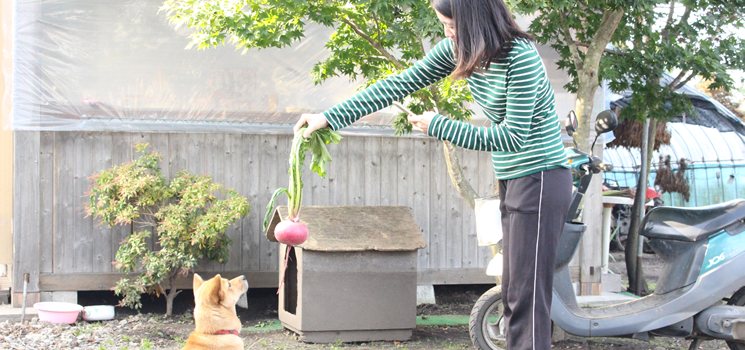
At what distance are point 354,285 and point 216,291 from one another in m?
1.46

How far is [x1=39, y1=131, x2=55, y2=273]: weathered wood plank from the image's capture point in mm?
5496

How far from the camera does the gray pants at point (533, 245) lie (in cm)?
226

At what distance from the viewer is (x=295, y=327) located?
4.57 metres

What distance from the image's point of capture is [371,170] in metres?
6.18

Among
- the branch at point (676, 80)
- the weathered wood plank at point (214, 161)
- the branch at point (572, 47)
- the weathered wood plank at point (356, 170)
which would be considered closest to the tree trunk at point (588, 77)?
the branch at point (572, 47)

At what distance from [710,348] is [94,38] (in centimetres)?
593

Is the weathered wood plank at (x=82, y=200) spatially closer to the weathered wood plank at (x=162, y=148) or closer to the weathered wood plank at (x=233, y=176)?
the weathered wood plank at (x=162, y=148)

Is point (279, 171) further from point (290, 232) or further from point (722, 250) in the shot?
point (722, 250)

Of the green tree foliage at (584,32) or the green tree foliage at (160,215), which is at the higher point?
the green tree foliage at (584,32)

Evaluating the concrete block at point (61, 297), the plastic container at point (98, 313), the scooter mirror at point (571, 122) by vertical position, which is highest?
the scooter mirror at point (571, 122)

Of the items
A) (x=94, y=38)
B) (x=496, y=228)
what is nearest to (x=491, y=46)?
(x=496, y=228)

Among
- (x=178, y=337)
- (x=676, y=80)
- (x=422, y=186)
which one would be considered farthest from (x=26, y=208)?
(x=676, y=80)

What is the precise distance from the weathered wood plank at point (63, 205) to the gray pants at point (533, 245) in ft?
15.1

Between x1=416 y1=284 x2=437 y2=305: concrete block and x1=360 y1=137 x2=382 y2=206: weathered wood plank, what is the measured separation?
1015 mm
